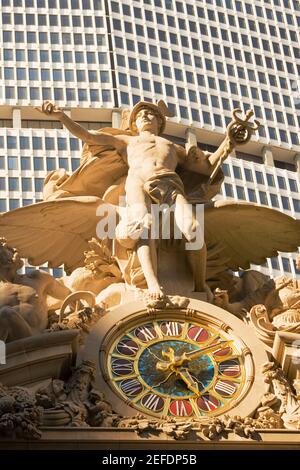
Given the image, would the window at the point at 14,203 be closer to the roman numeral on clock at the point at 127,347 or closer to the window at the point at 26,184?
the window at the point at 26,184

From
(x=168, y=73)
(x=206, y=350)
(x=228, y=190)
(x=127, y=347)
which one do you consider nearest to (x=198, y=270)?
(x=206, y=350)

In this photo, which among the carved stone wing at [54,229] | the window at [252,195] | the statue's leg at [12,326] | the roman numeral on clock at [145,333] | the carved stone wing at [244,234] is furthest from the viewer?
the window at [252,195]

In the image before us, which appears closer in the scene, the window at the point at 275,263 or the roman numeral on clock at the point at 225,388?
the roman numeral on clock at the point at 225,388

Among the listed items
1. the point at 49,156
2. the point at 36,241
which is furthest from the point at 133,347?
the point at 49,156

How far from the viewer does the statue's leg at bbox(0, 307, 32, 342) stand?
22.2 m

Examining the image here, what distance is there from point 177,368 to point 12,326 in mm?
2739

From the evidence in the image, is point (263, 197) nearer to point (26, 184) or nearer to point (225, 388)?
point (26, 184)

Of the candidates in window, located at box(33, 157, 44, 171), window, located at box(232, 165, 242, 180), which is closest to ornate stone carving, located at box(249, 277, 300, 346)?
window, located at box(33, 157, 44, 171)

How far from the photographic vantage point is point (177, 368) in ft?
73.0

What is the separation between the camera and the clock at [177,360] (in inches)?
854

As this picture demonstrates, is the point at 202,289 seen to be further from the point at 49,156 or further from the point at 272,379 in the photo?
the point at 49,156

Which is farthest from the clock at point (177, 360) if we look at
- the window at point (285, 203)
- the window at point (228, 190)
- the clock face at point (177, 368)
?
the window at point (285, 203)

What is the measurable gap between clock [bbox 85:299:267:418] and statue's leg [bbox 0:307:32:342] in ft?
3.54

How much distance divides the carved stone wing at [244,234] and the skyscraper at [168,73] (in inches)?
2601
